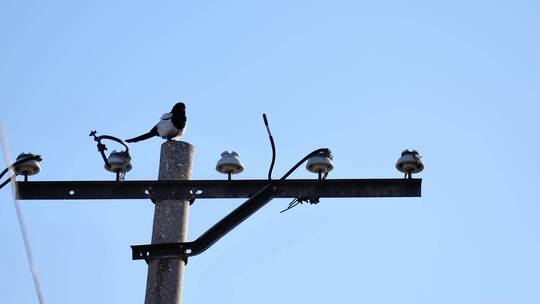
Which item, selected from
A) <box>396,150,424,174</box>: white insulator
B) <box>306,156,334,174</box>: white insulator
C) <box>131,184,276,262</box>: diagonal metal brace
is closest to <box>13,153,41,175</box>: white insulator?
<box>131,184,276,262</box>: diagonal metal brace

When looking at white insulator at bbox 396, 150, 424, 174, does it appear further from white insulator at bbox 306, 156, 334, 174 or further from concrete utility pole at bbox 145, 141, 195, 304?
concrete utility pole at bbox 145, 141, 195, 304

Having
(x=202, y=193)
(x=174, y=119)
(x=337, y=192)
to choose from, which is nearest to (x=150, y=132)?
(x=174, y=119)

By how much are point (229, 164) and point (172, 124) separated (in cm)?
52

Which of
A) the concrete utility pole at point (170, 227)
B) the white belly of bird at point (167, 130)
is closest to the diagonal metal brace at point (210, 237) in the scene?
the concrete utility pole at point (170, 227)

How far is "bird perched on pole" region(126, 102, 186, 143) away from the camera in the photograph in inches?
329

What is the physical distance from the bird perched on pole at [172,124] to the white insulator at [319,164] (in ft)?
3.16

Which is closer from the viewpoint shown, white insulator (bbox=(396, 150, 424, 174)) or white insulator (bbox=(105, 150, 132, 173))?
white insulator (bbox=(396, 150, 424, 174))

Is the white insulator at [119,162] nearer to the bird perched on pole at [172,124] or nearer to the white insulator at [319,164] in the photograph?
the bird perched on pole at [172,124]

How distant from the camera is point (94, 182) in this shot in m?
8.32

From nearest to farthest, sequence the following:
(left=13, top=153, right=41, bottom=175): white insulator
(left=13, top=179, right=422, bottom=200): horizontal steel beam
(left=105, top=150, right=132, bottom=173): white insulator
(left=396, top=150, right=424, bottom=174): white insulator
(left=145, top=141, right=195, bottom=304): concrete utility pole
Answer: (left=145, top=141, right=195, bottom=304): concrete utility pole < (left=13, top=179, right=422, bottom=200): horizontal steel beam < (left=396, top=150, right=424, bottom=174): white insulator < (left=105, top=150, right=132, bottom=173): white insulator < (left=13, top=153, right=41, bottom=175): white insulator

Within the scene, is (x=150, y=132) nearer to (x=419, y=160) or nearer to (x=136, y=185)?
(x=136, y=185)

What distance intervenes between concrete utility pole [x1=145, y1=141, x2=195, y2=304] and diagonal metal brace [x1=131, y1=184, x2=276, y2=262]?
0.04 metres

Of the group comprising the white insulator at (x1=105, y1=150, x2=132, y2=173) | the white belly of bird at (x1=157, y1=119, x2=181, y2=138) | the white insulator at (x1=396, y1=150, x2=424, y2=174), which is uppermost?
the white belly of bird at (x1=157, y1=119, x2=181, y2=138)

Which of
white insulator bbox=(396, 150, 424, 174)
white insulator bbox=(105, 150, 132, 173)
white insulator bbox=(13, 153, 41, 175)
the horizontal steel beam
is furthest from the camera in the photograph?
white insulator bbox=(13, 153, 41, 175)
